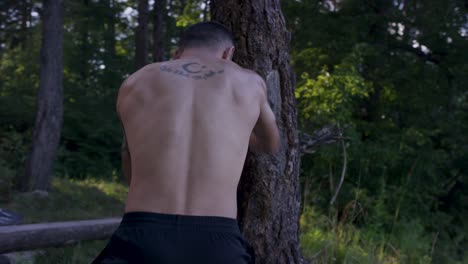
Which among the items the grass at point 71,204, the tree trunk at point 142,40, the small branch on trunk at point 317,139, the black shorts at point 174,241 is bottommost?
the grass at point 71,204

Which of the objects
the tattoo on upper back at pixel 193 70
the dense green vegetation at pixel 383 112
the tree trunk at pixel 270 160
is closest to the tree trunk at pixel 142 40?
the dense green vegetation at pixel 383 112

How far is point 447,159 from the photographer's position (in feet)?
41.5

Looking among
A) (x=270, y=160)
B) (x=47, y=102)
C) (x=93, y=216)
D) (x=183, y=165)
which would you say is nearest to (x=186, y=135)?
(x=183, y=165)

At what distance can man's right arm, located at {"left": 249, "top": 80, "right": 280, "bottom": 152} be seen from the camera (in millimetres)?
2898

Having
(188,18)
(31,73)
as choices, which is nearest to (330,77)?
(188,18)

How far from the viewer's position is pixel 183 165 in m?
2.47

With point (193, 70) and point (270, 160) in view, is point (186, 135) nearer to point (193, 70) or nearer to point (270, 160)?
point (193, 70)

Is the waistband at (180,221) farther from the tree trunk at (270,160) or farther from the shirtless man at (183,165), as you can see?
the tree trunk at (270,160)

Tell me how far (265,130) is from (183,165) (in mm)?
677

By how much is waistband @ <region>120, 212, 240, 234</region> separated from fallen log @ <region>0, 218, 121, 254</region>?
2402 mm

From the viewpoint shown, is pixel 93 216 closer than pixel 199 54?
No

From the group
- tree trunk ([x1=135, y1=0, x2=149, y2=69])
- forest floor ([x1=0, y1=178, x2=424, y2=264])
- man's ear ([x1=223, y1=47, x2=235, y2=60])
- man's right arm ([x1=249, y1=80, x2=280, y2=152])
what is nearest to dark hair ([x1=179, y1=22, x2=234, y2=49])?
man's ear ([x1=223, y1=47, x2=235, y2=60])

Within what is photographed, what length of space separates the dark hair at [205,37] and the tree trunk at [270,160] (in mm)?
1030

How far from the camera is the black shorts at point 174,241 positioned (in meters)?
2.37
